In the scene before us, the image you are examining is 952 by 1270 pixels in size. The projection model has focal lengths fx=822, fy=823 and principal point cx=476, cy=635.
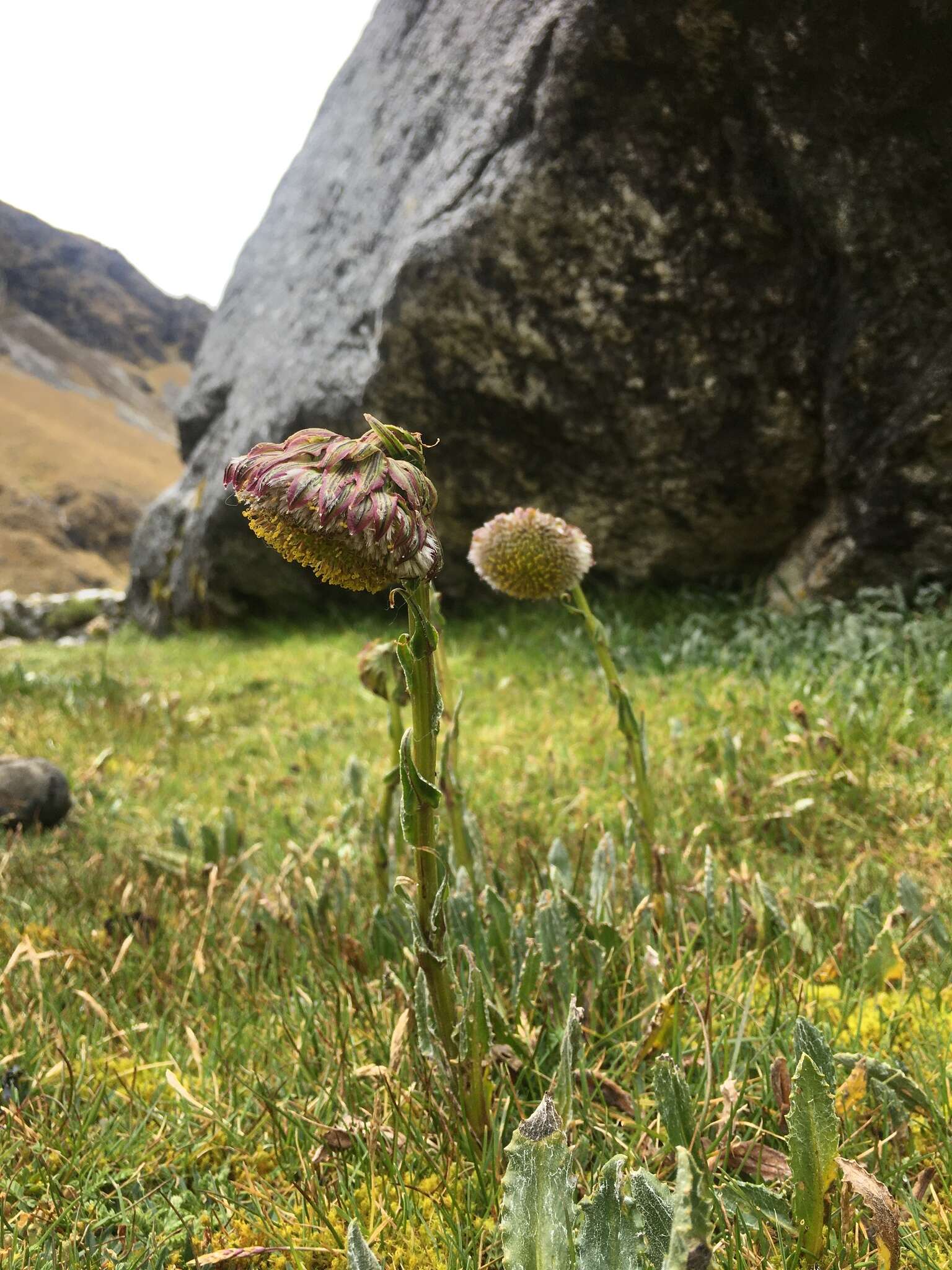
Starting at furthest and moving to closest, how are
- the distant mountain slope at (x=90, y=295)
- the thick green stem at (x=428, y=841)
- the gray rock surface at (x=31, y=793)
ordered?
the distant mountain slope at (x=90, y=295) → the gray rock surface at (x=31, y=793) → the thick green stem at (x=428, y=841)

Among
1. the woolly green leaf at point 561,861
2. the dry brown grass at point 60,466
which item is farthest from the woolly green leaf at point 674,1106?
the dry brown grass at point 60,466

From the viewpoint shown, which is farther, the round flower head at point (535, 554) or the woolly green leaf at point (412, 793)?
the round flower head at point (535, 554)

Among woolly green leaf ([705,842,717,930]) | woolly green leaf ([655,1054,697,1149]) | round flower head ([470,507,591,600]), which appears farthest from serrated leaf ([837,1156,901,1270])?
round flower head ([470,507,591,600])

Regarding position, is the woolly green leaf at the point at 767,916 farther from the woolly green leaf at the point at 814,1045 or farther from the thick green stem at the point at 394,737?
the thick green stem at the point at 394,737

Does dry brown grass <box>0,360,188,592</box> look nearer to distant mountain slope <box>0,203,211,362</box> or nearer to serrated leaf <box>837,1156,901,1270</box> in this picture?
distant mountain slope <box>0,203,211,362</box>

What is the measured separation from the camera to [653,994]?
57.2 inches

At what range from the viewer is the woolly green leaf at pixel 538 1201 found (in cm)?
86

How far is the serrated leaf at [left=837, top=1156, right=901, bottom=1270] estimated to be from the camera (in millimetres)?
936

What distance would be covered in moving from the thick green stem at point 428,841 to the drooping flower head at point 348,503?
0.07 meters

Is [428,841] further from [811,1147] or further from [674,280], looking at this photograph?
[674,280]

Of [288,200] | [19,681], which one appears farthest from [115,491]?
[19,681]

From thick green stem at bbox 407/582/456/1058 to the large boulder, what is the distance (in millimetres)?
3380

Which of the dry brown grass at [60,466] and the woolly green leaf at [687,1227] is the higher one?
A: the woolly green leaf at [687,1227]

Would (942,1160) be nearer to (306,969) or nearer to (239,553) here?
(306,969)
